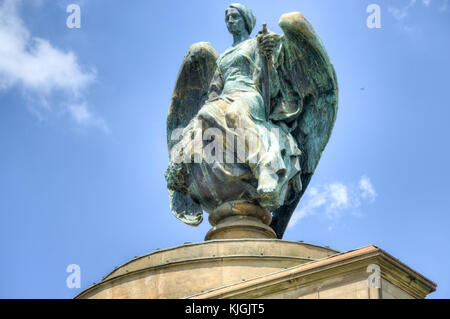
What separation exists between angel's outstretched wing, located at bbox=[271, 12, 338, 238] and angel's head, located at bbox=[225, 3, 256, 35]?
45.4 inches

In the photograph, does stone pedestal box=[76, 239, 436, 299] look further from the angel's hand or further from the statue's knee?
the angel's hand

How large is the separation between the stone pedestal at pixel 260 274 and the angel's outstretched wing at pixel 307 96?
287 centimetres

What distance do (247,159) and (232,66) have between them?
8.10 ft

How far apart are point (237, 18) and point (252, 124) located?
9.42 ft

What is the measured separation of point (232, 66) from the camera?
74.2ft

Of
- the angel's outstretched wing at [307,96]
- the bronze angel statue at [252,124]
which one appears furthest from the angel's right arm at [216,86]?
the angel's outstretched wing at [307,96]

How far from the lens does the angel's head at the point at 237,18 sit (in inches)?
909

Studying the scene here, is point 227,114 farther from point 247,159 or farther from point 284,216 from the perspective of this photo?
point 284,216

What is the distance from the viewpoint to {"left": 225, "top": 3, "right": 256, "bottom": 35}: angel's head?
75.7 feet

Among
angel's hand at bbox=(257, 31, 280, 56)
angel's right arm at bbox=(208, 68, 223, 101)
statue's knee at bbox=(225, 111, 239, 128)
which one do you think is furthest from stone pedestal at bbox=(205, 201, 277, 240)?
angel's hand at bbox=(257, 31, 280, 56)

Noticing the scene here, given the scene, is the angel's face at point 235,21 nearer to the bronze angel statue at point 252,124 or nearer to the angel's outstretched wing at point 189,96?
the bronze angel statue at point 252,124

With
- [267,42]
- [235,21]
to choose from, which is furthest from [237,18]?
[267,42]

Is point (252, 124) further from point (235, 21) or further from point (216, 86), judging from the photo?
point (235, 21)
